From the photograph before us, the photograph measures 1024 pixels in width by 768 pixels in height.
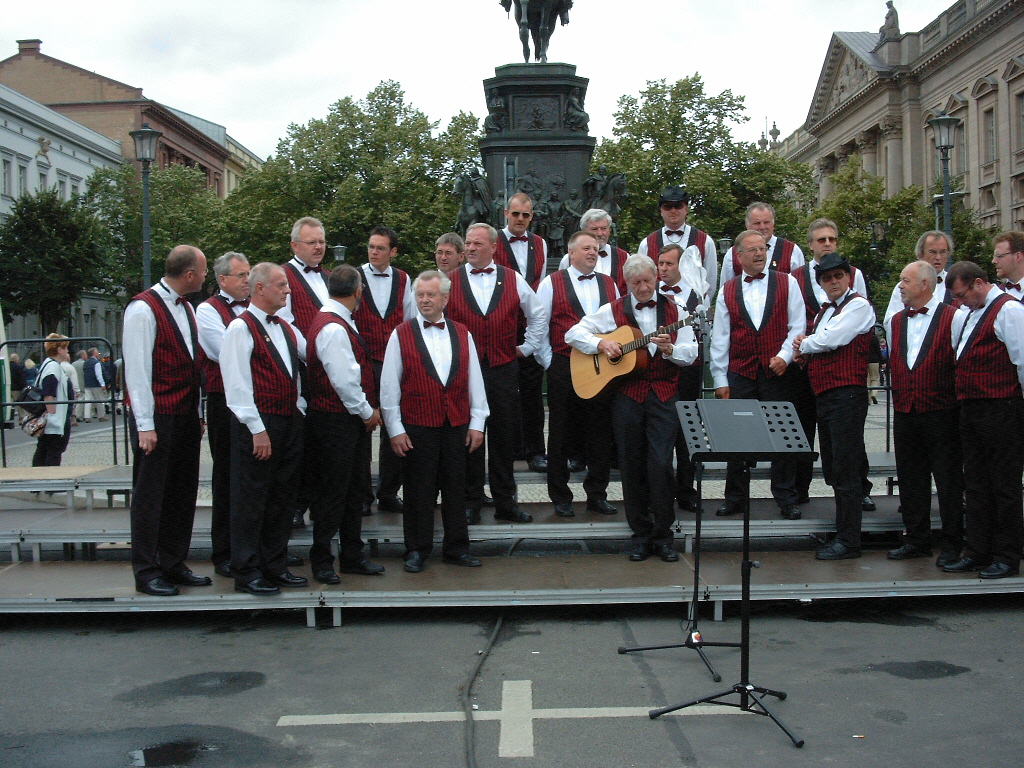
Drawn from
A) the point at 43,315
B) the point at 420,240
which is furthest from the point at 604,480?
the point at 43,315

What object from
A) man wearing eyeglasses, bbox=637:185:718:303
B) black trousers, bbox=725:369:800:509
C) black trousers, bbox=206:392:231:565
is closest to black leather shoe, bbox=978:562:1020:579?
black trousers, bbox=725:369:800:509

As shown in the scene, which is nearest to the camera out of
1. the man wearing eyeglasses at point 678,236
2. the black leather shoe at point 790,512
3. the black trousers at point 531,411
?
the black leather shoe at point 790,512

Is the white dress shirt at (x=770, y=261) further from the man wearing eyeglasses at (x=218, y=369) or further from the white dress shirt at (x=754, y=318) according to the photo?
the man wearing eyeglasses at (x=218, y=369)

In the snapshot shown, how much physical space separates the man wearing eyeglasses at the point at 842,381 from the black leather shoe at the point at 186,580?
4.14m

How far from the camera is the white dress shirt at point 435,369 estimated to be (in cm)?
705

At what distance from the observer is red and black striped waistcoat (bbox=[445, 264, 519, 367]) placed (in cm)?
785

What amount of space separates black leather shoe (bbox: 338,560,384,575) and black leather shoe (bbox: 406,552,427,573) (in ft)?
0.59

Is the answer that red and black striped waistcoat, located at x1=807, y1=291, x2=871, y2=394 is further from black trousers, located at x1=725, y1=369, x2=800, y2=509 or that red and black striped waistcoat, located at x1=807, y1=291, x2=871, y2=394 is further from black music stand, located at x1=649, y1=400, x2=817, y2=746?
black music stand, located at x1=649, y1=400, x2=817, y2=746

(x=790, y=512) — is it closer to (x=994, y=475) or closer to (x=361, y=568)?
(x=994, y=475)

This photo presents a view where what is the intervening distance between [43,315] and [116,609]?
36.4 meters

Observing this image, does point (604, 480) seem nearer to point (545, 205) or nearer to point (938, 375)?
point (938, 375)

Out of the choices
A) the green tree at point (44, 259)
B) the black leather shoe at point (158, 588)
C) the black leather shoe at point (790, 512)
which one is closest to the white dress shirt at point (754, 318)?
the black leather shoe at point (790, 512)

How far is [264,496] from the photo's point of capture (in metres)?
6.60

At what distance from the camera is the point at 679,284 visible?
25.2 ft
